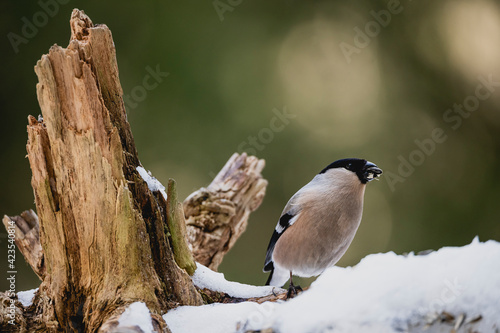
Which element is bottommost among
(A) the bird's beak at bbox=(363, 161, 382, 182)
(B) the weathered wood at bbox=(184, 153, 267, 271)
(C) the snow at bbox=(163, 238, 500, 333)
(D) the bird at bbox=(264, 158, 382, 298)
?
(C) the snow at bbox=(163, 238, 500, 333)

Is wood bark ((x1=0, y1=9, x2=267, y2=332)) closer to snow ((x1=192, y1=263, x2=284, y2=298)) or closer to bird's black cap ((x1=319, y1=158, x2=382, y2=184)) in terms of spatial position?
snow ((x1=192, y1=263, x2=284, y2=298))

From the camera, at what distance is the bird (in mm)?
2523

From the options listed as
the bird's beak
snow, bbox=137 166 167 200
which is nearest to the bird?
the bird's beak

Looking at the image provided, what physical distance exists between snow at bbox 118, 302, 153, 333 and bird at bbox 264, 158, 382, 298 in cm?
91

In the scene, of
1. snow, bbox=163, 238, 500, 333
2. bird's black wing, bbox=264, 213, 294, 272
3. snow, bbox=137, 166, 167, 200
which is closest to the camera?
snow, bbox=163, 238, 500, 333

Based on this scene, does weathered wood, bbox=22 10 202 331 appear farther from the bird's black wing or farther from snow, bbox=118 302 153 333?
the bird's black wing

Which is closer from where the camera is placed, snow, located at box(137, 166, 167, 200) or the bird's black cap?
snow, located at box(137, 166, 167, 200)

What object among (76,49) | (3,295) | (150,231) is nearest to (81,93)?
(76,49)

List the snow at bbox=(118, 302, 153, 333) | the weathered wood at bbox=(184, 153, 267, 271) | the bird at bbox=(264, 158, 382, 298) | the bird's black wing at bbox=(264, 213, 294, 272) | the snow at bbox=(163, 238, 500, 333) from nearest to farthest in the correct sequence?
the snow at bbox=(163, 238, 500, 333)
the snow at bbox=(118, 302, 153, 333)
the bird at bbox=(264, 158, 382, 298)
the bird's black wing at bbox=(264, 213, 294, 272)
the weathered wood at bbox=(184, 153, 267, 271)

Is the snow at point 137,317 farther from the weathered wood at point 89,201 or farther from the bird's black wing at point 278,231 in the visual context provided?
the bird's black wing at point 278,231

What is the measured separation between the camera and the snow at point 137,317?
167cm

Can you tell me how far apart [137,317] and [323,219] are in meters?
1.15

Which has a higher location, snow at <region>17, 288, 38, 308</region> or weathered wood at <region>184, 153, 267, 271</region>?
weathered wood at <region>184, 153, 267, 271</region>

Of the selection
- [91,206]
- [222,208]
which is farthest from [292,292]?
[222,208]
